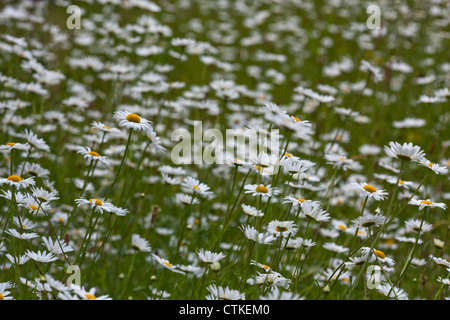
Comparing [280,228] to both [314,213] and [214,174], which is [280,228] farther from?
[214,174]

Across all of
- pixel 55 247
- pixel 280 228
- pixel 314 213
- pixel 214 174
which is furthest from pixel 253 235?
pixel 214 174

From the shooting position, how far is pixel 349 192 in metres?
3.28

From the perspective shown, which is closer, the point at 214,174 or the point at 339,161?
the point at 339,161

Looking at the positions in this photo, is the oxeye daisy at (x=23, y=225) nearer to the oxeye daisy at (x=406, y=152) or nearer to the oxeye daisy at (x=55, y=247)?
the oxeye daisy at (x=55, y=247)

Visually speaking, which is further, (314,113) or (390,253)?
(314,113)

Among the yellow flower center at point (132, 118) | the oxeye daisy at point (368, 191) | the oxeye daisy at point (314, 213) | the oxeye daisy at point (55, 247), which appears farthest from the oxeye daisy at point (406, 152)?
the oxeye daisy at point (55, 247)

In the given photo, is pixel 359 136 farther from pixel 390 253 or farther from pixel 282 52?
pixel 282 52

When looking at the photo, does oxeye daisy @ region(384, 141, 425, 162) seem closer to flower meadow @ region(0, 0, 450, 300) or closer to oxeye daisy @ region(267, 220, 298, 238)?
flower meadow @ region(0, 0, 450, 300)

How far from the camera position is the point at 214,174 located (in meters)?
3.43

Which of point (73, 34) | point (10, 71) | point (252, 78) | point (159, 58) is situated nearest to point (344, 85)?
point (252, 78)

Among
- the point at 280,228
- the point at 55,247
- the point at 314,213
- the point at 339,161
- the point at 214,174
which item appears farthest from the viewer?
the point at 214,174

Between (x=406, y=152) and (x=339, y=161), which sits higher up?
(x=406, y=152)

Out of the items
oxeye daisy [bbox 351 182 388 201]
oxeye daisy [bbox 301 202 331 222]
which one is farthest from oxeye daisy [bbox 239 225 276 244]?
oxeye daisy [bbox 351 182 388 201]
